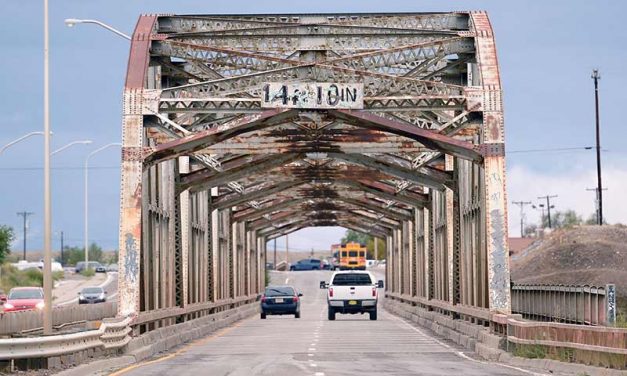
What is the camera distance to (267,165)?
44375 mm

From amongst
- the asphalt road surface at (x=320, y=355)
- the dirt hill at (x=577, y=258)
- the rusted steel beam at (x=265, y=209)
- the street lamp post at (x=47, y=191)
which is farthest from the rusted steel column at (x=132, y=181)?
the dirt hill at (x=577, y=258)

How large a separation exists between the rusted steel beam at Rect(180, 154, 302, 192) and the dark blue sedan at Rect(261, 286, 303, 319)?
19161mm

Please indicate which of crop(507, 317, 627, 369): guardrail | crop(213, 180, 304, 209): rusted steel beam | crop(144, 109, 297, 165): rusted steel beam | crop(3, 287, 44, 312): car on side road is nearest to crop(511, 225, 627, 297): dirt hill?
crop(213, 180, 304, 209): rusted steel beam

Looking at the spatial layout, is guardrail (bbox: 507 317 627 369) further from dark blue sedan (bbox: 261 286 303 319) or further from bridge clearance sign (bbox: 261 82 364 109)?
dark blue sedan (bbox: 261 286 303 319)

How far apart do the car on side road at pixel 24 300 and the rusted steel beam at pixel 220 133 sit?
21.3 meters

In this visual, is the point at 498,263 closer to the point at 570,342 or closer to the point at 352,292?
the point at 570,342

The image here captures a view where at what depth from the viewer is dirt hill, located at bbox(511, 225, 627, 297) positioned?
71.3m

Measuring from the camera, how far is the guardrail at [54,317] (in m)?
38.4

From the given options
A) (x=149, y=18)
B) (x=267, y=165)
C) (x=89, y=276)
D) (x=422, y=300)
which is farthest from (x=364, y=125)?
(x=89, y=276)

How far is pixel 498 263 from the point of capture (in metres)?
31.1

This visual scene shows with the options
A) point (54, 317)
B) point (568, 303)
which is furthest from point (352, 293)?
point (568, 303)

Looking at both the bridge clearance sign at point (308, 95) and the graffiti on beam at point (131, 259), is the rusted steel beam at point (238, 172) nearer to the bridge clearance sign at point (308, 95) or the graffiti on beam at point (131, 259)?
the bridge clearance sign at point (308, 95)

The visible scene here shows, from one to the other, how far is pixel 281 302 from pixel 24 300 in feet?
44.8

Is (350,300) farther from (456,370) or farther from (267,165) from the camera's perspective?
(456,370)
